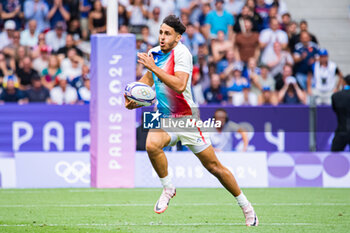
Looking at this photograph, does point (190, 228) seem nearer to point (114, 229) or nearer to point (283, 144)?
point (114, 229)

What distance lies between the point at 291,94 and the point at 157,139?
9219 mm

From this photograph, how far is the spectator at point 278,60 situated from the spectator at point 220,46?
3.49 ft

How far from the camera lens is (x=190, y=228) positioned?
820cm

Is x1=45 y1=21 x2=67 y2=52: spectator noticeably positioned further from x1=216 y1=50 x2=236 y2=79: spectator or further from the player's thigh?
the player's thigh

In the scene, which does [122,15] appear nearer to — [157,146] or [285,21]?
[285,21]

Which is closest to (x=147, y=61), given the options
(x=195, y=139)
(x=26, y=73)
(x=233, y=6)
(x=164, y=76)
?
(x=164, y=76)

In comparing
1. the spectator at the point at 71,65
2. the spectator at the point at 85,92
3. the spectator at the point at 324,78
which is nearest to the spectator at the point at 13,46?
the spectator at the point at 71,65

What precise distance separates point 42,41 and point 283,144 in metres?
6.33

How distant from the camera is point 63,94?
1650 cm

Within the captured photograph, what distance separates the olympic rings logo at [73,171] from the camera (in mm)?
13312

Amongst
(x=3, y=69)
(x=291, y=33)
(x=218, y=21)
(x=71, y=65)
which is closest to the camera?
(x=3, y=69)

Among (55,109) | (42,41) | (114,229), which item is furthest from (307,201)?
(42,41)

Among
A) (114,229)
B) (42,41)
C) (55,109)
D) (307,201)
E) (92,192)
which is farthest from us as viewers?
(42,41)

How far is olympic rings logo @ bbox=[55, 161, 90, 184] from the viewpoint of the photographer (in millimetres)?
13312
